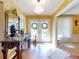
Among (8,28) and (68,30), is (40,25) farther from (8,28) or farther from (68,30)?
(8,28)

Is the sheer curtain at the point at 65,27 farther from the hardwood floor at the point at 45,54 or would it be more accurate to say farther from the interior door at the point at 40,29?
the hardwood floor at the point at 45,54

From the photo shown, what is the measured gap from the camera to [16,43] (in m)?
3.68

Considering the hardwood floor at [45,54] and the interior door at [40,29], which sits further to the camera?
the interior door at [40,29]

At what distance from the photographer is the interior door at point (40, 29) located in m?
12.3

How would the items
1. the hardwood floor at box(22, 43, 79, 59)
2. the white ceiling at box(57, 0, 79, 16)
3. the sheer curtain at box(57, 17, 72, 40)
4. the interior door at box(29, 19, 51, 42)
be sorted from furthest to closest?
the interior door at box(29, 19, 51, 42) < the sheer curtain at box(57, 17, 72, 40) < the hardwood floor at box(22, 43, 79, 59) < the white ceiling at box(57, 0, 79, 16)

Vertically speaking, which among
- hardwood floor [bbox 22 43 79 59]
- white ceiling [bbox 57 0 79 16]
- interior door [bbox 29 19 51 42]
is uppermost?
white ceiling [bbox 57 0 79 16]

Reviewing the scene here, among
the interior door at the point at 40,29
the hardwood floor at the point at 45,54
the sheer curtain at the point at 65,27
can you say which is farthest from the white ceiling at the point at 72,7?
the interior door at the point at 40,29

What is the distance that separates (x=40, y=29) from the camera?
12359mm

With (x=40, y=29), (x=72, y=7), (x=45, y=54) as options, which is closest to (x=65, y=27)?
(x=40, y=29)

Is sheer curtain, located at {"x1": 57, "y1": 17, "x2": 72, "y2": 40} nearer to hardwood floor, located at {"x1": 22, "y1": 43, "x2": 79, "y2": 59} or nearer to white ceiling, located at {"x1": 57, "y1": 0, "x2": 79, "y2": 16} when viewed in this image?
white ceiling, located at {"x1": 57, "y1": 0, "x2": 79, "y2": 16}

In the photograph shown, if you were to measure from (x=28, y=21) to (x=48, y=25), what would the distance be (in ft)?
5.66

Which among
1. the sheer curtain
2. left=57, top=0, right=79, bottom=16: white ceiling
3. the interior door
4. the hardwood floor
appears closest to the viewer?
left=57, top=0, right=79, bottom=16: white ceiling

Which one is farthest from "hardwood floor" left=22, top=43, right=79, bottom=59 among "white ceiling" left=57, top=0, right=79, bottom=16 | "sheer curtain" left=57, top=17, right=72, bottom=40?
"sheer curtain" left=57, top=17, right=72, bottom=40

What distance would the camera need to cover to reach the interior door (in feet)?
40.3
